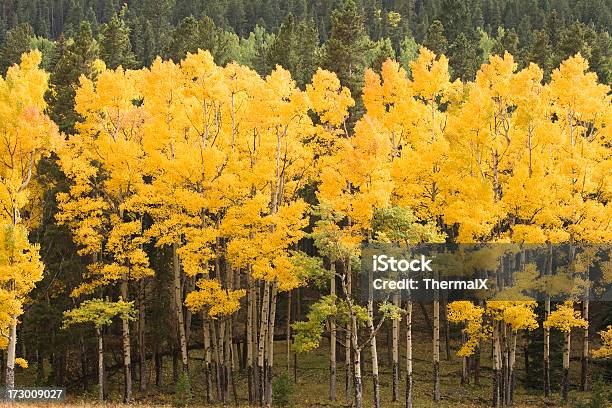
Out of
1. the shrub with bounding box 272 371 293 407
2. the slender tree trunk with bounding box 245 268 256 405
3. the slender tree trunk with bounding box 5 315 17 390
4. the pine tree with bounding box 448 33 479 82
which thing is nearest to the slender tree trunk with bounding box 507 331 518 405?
the shrub with bounding box 272 371 293 407

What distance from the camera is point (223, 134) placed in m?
34.9

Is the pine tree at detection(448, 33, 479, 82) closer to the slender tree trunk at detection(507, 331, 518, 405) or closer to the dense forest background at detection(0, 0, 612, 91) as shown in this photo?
the dense forest background at detection(0, 0, 612, 91)

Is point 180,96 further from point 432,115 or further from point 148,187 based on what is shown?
point 432,115

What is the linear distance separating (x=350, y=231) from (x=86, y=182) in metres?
12.7

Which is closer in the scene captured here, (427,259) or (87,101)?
(427,259)

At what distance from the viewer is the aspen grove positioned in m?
30.8

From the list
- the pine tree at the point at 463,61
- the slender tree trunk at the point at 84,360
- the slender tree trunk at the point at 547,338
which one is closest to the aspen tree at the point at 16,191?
the slender tree trunk at the point at 84,360

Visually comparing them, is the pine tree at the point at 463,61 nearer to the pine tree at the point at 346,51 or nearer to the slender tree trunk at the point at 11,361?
the pine tree at the point at 346,51

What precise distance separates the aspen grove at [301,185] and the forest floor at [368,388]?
0.66 meters

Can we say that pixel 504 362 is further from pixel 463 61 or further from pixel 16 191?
pixel 463 61

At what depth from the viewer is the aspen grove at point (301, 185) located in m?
30.8

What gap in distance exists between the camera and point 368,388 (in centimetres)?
3819

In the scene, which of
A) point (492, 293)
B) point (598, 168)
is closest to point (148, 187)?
point (492, 293)

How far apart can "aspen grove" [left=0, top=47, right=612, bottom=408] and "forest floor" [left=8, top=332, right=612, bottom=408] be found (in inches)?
26.1
